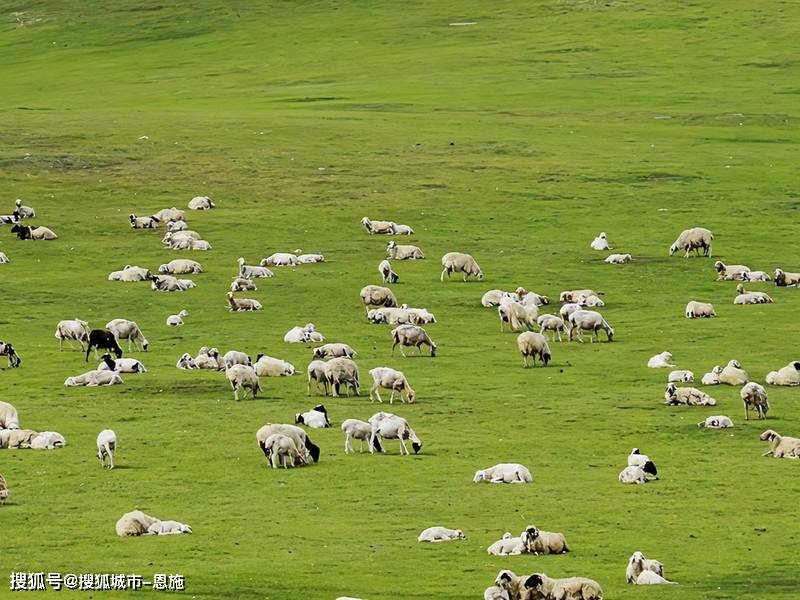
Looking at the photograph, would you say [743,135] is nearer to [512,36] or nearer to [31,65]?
[512,36]

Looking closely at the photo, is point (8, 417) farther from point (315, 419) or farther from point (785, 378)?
point (785, 378)

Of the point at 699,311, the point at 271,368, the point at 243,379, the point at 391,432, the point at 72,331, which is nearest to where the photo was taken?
the point at 391,432

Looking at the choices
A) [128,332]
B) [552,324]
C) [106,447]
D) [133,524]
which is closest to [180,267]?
[128,332]

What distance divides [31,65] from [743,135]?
176ft

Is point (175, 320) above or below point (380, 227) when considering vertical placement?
below

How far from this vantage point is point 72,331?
4325cm

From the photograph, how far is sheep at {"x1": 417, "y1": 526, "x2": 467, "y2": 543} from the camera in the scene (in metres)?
26.2

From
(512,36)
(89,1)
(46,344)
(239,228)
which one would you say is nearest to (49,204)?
(239,228)

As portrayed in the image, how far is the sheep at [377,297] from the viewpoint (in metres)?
47.9

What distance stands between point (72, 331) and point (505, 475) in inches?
633

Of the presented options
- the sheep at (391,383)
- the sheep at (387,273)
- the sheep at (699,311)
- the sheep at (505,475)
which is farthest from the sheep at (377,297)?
the sheep at (505,475)

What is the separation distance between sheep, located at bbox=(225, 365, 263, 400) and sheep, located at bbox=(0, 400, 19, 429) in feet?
16.3

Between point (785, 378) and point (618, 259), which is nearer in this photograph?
point (785, 378)

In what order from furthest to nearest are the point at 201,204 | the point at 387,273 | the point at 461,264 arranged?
the point at 201,204, the point at 461,264, the point at 387,273
